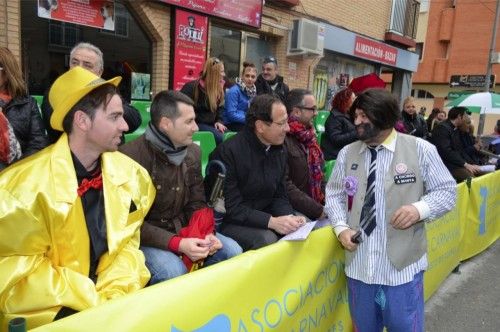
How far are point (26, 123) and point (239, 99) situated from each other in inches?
120

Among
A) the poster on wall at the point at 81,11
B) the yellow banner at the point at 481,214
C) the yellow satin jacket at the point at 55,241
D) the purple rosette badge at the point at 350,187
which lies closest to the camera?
the yellow satin jacket at the point at 55,241

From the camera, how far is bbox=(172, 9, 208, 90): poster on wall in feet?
25.0

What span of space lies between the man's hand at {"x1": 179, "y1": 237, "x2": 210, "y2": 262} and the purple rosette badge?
88cm

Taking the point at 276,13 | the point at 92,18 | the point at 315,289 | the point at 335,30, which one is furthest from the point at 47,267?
the point at 335,30

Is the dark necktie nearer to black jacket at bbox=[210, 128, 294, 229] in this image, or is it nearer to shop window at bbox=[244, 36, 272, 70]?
black jacket at bbox=[210, 128, 294, 229]

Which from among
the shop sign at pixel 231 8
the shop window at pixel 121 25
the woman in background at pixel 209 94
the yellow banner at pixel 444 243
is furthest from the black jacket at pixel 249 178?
the shop window at pixel 121 25

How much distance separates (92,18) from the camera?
6484 mm

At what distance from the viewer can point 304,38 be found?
10.0 meters

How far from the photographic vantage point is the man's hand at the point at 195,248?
2518 millimetres

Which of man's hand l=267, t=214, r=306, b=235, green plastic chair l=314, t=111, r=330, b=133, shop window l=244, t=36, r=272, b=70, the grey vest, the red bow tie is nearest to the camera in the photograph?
the red bow tie

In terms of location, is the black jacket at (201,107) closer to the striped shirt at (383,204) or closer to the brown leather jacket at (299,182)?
the brown leather jacket at (299,182)

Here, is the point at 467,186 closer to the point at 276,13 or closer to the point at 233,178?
the point at 233,178

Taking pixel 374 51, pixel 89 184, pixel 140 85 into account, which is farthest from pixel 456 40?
pixel 89 184

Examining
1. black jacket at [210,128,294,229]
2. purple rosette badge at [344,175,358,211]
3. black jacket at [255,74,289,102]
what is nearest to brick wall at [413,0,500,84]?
black jacket at [255,74,289,102]
